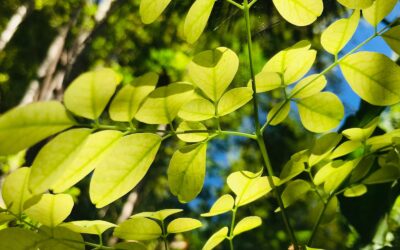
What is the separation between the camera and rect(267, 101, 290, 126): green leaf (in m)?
0.62

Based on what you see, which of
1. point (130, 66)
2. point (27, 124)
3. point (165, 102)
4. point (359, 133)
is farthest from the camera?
point (130, 66)

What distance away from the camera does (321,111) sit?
0.61 meters

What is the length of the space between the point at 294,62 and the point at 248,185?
19 centimetres

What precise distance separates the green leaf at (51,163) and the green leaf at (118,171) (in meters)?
0.06

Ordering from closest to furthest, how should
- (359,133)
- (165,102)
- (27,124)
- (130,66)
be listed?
(27,124), (165,102), (359,133), (130,66)

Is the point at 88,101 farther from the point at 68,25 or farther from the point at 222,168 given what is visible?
the point at 222,168

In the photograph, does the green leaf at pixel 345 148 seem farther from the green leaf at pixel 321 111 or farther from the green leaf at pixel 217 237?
the green leaf at pixel 217 237

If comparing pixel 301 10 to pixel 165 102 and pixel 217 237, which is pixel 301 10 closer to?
pixel 165 102

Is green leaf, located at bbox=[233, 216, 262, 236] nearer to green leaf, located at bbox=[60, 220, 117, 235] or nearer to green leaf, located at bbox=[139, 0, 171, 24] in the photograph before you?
green leaf, located at bbox=[60, 220, 117, 235]

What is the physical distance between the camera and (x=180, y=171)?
58 cm

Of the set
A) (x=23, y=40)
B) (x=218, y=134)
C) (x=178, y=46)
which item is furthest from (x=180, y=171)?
(x=23, y=40)

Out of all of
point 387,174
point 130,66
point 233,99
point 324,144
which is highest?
point 233,99

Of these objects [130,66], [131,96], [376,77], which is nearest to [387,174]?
[376,77]

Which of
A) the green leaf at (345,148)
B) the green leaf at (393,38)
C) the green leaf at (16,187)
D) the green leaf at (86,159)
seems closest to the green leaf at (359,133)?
the green leaf at (345,148)
